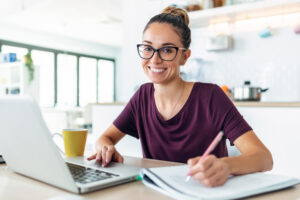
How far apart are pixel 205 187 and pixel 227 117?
20.1 inches

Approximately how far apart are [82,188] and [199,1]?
9.62ft

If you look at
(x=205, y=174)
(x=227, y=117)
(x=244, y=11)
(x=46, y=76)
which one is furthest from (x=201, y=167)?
(x=46, y=76)

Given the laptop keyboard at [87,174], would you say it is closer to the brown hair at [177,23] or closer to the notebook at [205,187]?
the notebook at [205,187]

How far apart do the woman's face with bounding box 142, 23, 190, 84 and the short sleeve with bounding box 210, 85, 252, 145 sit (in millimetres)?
185

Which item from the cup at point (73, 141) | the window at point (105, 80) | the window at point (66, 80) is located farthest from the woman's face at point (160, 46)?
the window at point (105, 80)

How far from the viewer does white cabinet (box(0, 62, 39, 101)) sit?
5980 millimetres

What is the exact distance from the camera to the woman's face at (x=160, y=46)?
1.13m

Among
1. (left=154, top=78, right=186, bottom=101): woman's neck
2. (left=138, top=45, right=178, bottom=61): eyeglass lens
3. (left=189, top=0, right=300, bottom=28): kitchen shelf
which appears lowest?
(left=154, top=78, right=186, bottom=101): woman's neck

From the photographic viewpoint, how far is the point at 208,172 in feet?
2.07

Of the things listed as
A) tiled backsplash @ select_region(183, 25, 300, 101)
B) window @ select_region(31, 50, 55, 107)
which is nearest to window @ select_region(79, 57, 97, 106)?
window @ select_region(31, 50, 55, 107)

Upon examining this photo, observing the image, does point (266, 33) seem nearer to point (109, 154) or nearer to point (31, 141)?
point (109, 154)

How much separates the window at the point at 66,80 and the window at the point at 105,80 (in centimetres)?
109

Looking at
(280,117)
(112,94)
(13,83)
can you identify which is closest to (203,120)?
(280,117)

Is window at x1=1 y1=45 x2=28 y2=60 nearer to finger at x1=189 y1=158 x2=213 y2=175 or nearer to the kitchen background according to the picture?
the kitchen background
